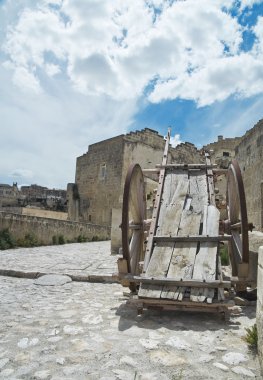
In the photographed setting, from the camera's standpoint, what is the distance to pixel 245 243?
3.66 m

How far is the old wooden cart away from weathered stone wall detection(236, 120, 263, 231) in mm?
4366

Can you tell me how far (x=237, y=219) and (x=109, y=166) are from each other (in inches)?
802

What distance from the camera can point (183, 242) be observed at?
3988 millimetres

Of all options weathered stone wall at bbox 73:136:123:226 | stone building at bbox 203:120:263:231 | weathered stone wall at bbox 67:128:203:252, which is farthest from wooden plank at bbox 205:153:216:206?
weathered stone wall at bbox 73:136:123:226

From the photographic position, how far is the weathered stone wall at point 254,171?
29.4 ft

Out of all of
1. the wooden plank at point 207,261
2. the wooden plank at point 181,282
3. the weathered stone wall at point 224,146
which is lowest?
the wooden plank at point 181,282

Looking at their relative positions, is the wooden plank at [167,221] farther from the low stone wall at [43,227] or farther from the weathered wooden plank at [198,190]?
the low stone wall at [43,227]

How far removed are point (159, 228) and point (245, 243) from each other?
3.60 ft

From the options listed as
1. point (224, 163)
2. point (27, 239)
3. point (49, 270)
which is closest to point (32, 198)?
point (224, 163)

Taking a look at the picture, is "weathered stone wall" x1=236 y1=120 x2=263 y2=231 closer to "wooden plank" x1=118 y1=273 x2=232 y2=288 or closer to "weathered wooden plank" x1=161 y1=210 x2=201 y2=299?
"weathered wooden plank" x1=161 y1=210 x2=201 y2=299

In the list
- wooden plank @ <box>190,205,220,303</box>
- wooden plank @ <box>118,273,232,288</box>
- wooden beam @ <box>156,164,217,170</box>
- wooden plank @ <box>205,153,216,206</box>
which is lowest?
wooden plank @ <box>118,273,232,288</box>

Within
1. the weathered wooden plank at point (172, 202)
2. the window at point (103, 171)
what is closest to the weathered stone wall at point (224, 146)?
the window at point (103, 171)

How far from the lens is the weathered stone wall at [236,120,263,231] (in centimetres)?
896

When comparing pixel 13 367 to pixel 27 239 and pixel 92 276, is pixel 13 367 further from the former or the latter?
pixel 27 239
